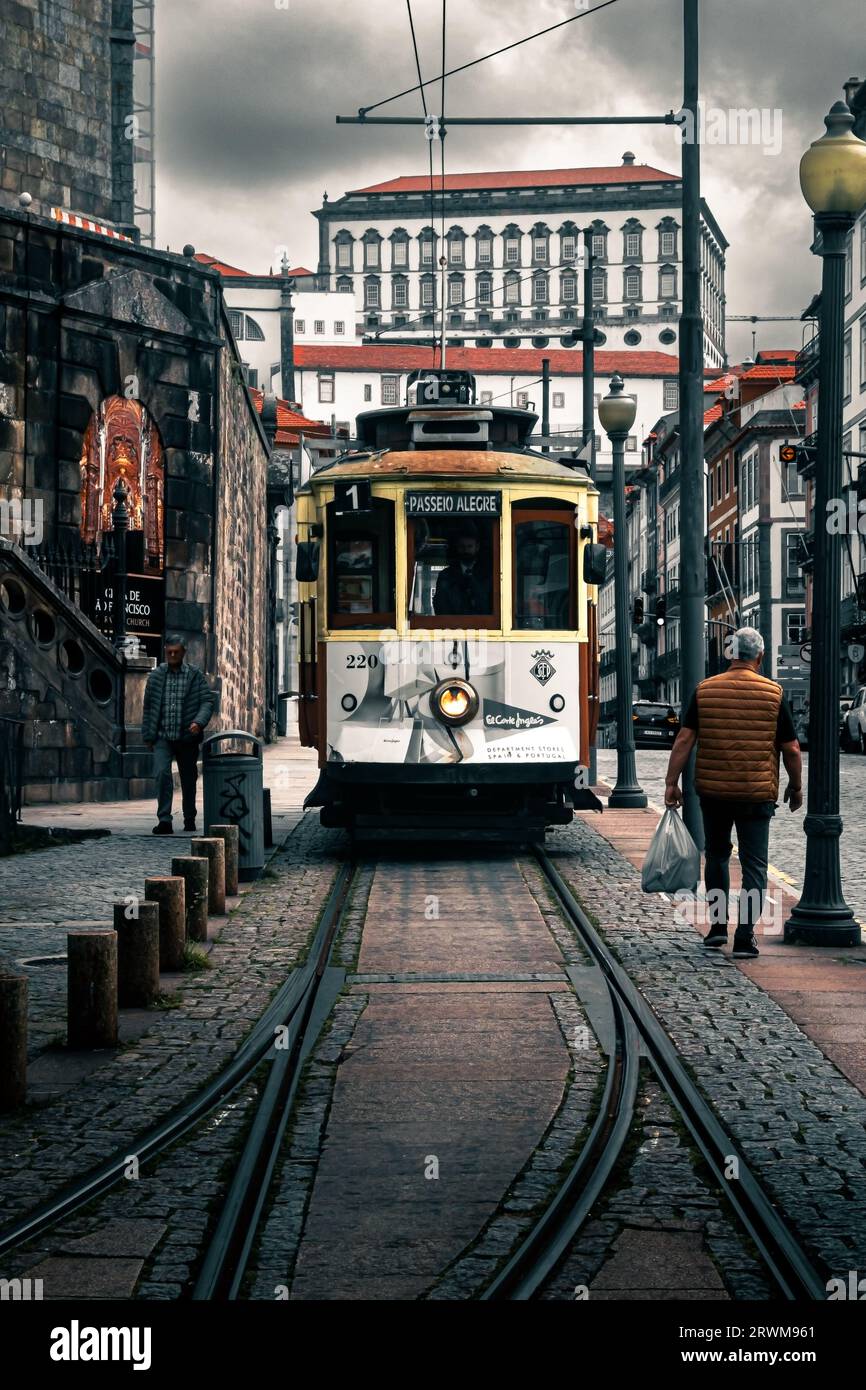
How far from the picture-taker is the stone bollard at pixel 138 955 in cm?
871

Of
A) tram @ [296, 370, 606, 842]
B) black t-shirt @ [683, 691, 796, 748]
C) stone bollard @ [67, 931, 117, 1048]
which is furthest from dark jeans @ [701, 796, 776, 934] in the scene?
tram @ [296, 370, 606, 842]

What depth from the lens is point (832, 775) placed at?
10.8 metres

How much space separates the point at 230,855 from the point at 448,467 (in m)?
3.83

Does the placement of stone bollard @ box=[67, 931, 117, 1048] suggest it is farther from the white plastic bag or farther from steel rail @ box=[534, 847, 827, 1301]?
the white plastic bag

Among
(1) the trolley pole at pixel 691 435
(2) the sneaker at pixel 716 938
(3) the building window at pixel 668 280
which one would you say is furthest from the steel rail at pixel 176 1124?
(3) the building window at pixel 668 280

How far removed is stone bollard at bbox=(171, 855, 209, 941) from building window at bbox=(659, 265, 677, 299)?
457ft

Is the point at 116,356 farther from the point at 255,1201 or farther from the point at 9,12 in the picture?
the point at 255,1201

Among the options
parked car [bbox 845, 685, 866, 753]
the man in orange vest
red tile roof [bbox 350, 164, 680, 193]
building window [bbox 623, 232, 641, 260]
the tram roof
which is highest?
red tile roof [bbox 350, 164, 680, 193]

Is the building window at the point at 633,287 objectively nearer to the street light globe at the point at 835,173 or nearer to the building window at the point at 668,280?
the building window at the point at 668,280

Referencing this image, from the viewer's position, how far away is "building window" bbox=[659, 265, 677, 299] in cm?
14525

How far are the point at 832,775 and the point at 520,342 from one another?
136m

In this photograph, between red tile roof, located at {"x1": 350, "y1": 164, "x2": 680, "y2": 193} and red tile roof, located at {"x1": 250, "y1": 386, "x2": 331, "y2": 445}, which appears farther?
red tile roof, located at {"x1": 350, "y1": 164, "x2": 680, "y2": 193}

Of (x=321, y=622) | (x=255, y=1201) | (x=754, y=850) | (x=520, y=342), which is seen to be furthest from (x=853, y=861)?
(x=520, y=342)

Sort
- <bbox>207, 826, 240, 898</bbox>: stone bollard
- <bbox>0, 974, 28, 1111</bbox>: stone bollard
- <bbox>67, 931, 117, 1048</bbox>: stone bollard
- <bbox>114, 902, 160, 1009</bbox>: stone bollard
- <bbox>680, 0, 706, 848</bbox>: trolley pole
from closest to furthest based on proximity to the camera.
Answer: <bbox>0, 974, 28, 1111</bbox>: stone bollard < <bbox>67, 931, 117, 1048</bbox>: stone bollard < <bbox>114, 902, 160, 1009</bbox>: stone bollard < <bbox>207, 826, 240, 898</bbox>: stone bollard < <bbox>680, 0, 706, 848</bbox>: trolley pole
